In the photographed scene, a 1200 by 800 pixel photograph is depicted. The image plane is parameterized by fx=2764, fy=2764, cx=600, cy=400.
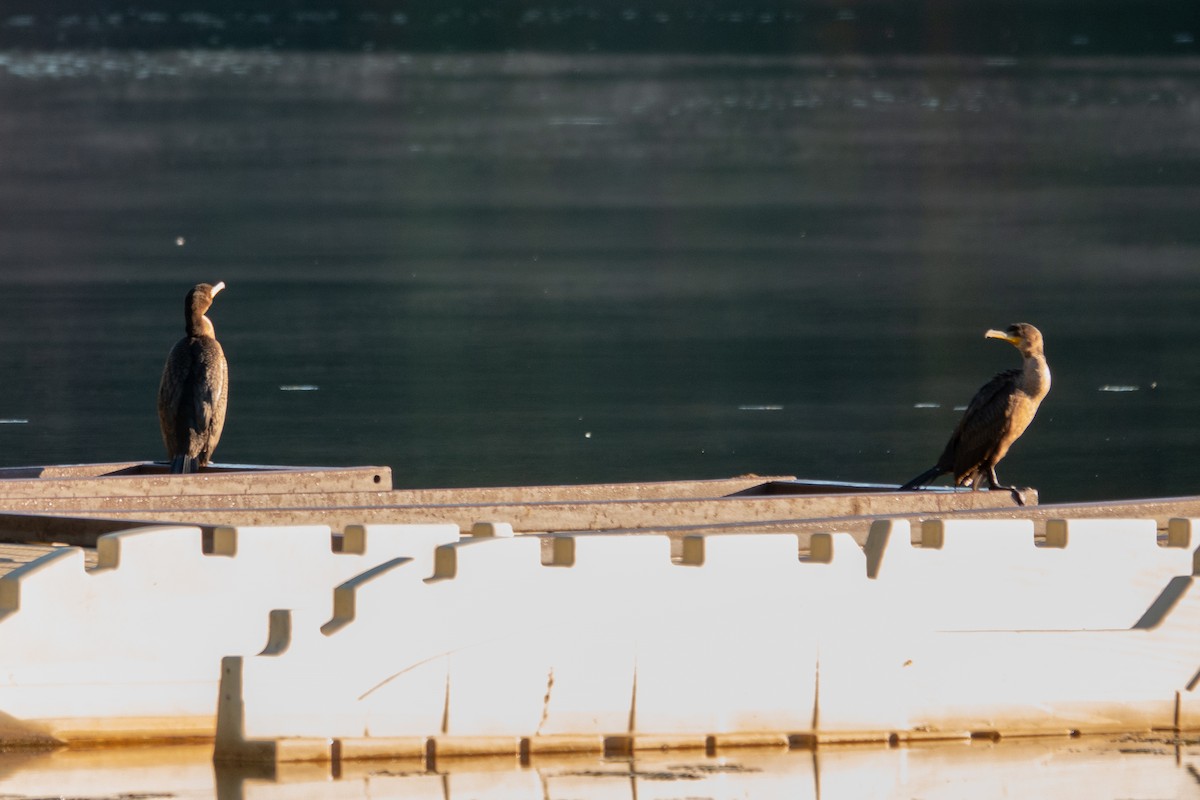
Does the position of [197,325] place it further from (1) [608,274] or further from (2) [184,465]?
(1) [608,274]

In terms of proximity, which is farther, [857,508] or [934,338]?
[934,338]

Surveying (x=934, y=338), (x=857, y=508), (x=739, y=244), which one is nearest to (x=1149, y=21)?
(x=739, y=244)

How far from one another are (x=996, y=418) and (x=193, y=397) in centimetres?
366

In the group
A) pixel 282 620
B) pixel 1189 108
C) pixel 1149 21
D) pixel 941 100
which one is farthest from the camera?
pixel 1149 21

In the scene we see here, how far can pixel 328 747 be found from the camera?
25.5 ft

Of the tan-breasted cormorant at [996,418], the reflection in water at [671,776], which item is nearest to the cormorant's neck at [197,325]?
the tan-breasted cormorant at [996,418]

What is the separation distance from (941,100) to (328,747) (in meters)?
54.0

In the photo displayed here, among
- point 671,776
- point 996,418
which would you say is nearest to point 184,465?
point 996,418

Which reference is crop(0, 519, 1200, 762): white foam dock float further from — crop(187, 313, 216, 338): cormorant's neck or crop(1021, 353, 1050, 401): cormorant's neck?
crop(187, 313, 216, 338): cormorant's neck

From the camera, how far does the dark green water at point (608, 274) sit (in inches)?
751

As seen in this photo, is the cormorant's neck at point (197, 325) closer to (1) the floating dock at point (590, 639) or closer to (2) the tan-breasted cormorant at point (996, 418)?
(2) the tan-breasted cormorant at point (996, 418)

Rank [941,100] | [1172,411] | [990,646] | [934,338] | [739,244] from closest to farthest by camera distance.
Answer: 1. [990,646]
2. [1172,411]
3. [934,338]
4. [739,244]
5. [941,100]

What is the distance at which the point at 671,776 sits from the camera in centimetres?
787

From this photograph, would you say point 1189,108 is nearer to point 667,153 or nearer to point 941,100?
point 941,100
